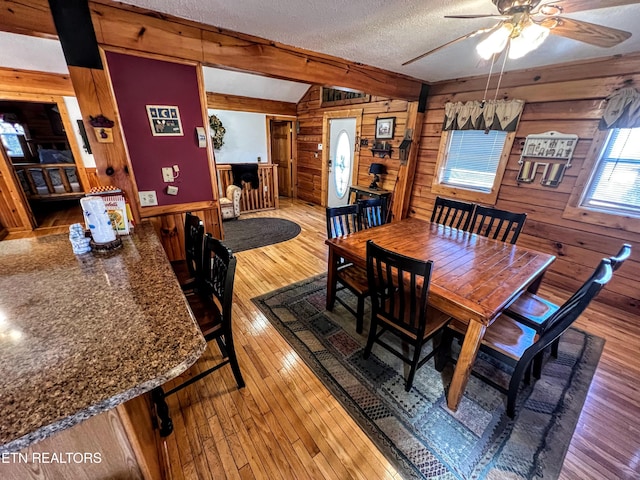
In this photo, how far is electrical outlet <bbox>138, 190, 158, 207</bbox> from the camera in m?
2.09

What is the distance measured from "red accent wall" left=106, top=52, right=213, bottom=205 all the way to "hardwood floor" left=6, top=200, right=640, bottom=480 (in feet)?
4.64

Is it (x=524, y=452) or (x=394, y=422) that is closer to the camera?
(x=524, y=452)

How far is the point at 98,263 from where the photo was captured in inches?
53.9

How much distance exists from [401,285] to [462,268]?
527mm

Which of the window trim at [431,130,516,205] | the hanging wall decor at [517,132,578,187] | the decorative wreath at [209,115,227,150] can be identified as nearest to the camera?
the hanging wall decor at [517,132,578,187]

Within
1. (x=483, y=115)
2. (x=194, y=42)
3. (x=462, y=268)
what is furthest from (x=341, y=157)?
(x=462, y=268)

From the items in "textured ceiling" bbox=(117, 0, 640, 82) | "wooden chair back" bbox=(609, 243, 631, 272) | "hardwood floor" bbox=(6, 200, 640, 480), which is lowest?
"hardwood floor" bbox=(6, 200, 640, 480)

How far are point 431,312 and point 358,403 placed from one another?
2.45ft

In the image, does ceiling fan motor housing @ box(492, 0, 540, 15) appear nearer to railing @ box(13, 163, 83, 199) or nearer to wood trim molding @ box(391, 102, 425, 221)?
wood trim molding @ box(391, 102, 425, 221)

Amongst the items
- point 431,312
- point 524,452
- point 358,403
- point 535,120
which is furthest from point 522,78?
point 358,403

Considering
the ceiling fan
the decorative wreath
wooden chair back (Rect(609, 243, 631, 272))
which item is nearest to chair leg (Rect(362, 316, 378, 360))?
wooden chair back (Rect(609, 243, 631, 272))

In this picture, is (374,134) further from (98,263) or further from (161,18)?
(98,263)

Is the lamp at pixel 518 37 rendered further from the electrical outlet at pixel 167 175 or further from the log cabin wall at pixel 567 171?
the electrical outlet at pixel 167 175

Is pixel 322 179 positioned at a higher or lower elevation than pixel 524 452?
higher
